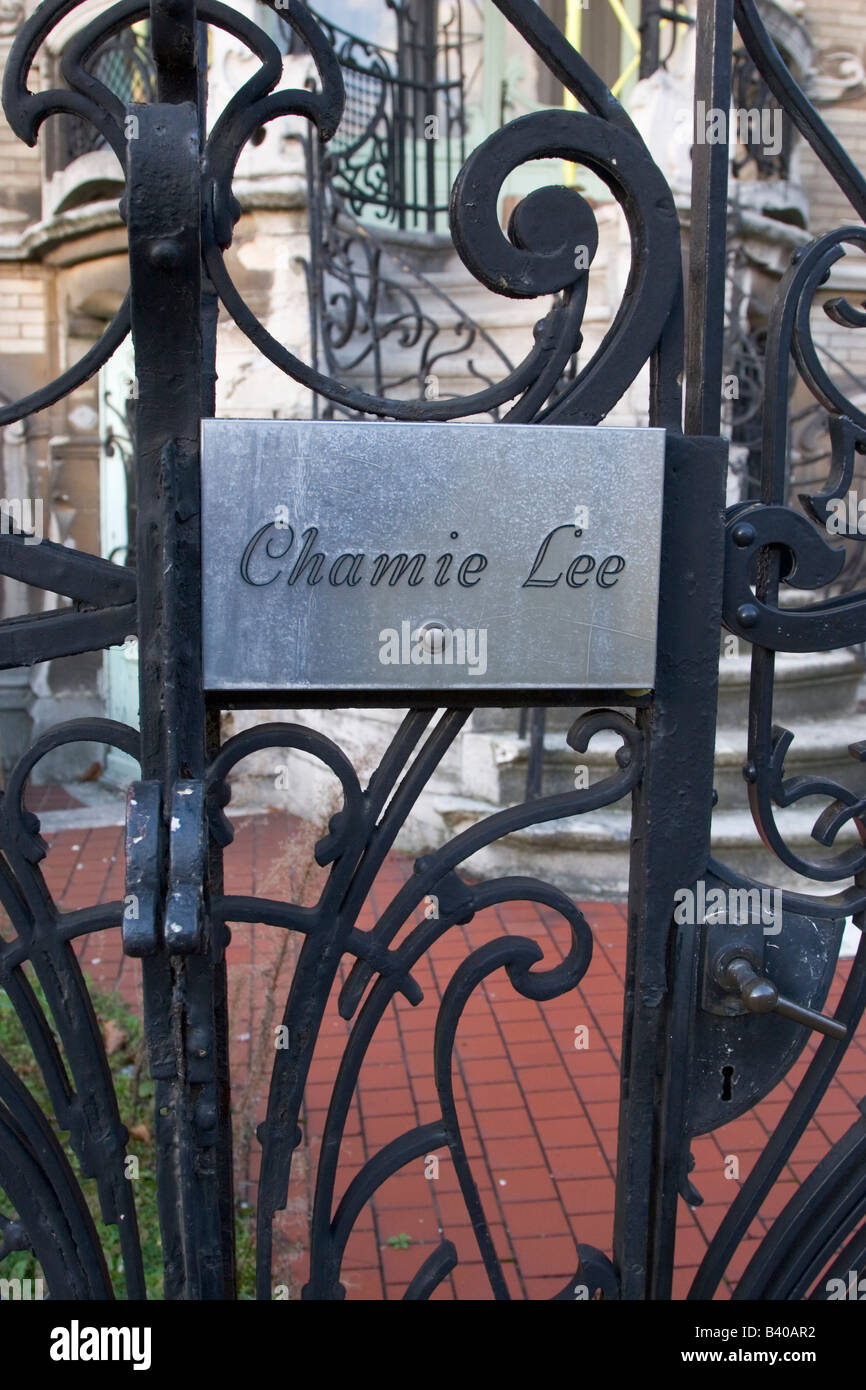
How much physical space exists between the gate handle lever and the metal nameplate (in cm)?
44

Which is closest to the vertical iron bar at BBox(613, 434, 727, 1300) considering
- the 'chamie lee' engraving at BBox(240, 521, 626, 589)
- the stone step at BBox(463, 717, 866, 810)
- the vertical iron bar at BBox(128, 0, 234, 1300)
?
the 'chamie lee' engraving at BBox(240, 521, 626, 589)

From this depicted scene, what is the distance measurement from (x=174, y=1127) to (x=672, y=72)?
630 cm

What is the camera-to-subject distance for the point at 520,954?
1544 mm

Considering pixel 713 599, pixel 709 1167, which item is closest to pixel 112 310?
pixel 709 1167

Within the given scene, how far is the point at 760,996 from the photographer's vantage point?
4.87 feet

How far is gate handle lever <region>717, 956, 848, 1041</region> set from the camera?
149 centimetres

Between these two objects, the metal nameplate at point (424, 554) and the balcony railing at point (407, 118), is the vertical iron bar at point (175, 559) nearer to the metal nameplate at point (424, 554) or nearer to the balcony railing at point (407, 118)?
the metal nameplate at point (424, 554)

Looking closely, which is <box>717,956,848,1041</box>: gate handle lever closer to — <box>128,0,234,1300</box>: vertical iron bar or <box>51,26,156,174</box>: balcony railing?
<box>128,0,234,1300</box>: vertical iron bar

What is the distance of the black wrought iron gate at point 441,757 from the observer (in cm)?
130

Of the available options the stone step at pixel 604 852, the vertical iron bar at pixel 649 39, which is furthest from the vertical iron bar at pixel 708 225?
the vertical iron bar at pixel 649 39

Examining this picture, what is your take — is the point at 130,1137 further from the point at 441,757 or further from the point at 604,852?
the point at 604,852

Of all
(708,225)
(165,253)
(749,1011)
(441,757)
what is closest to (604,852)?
(749,1011)

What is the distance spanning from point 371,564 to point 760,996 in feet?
2.41

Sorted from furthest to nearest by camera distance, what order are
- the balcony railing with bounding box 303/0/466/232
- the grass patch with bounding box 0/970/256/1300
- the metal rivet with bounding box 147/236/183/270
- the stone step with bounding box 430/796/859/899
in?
the balcony railing with bounding box 303/0/466/232
the stone step with bounding box 430/796/859/899
the grass patch with bounding box 0/970/256/1300
the metal rivet with bounding box 147/236/183/270
